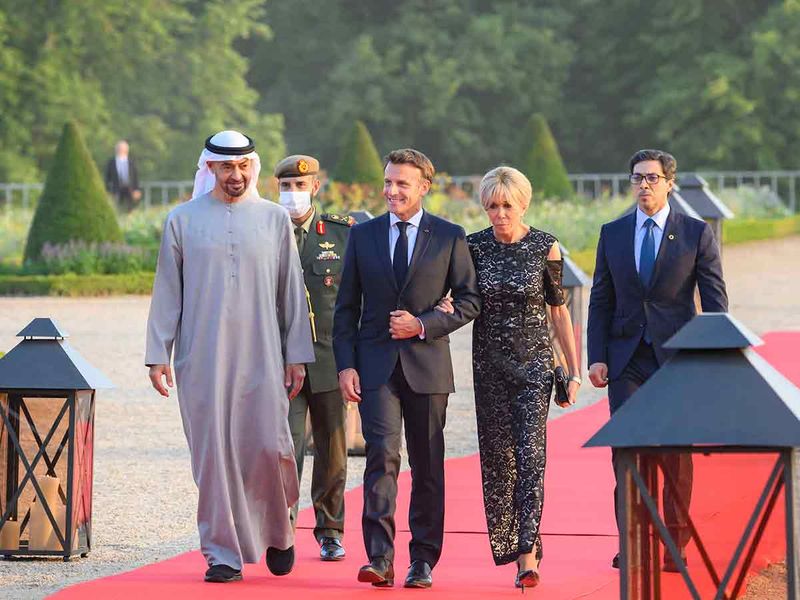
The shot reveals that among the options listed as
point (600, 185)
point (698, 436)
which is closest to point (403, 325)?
point (698, 436)

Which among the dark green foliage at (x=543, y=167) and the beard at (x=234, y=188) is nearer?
the beard at (x=234, y=188)

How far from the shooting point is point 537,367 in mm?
5926

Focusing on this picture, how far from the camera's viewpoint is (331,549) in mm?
6402

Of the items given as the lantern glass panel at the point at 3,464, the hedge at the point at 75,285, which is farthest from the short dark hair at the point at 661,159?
the hedge at the point at 75,285

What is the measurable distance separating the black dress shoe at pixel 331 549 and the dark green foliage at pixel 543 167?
2577cm

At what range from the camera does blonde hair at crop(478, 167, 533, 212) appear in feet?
19.4

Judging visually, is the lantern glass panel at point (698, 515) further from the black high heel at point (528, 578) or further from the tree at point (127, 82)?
the tree at point (127, 82)

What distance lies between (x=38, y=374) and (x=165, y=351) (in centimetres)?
84

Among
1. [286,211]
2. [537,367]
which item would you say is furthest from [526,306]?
[286,211]

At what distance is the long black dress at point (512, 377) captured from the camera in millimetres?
5910

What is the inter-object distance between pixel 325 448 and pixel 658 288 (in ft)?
4.61

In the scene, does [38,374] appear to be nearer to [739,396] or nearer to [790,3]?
[739,396]

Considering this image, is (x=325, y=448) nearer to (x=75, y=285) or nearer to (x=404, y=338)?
(x=404, y=338)


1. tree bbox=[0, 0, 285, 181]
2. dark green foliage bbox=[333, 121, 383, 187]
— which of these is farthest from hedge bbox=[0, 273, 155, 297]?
tree bbox=[0, 0, 285, 181]
